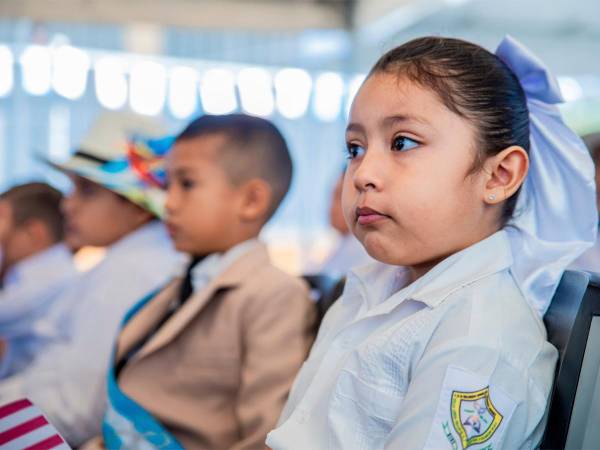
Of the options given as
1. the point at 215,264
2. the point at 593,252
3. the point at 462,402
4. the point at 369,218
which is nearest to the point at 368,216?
the point at 369,218

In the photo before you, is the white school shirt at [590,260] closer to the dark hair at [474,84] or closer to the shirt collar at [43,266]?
the dark hair at [474,84]

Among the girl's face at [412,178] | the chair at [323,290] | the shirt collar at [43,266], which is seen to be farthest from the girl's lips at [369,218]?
the shirt collar at [43,266]

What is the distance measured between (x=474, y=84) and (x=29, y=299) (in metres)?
1.36

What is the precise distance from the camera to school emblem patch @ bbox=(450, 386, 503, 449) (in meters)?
0.65

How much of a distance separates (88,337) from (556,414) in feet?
3.17

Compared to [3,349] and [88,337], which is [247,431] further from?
[3,349]

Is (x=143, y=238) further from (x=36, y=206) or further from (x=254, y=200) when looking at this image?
(x=36, y=206)

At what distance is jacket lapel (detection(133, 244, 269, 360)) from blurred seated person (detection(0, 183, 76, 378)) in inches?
20.8

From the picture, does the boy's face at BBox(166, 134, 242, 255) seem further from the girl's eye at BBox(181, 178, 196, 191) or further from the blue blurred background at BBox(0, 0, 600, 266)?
the blue blurred background at BBox(0, 0, 600, 266)

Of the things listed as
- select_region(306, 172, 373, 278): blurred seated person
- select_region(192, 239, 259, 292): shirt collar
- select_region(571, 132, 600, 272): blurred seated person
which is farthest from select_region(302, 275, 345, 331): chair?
select_region(306, 172, 373, 278): blurred seated person

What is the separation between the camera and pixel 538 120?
0.83 meters

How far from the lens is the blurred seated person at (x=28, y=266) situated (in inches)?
68.5

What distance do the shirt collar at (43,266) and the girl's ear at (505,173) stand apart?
134 cm

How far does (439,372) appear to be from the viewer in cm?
66
